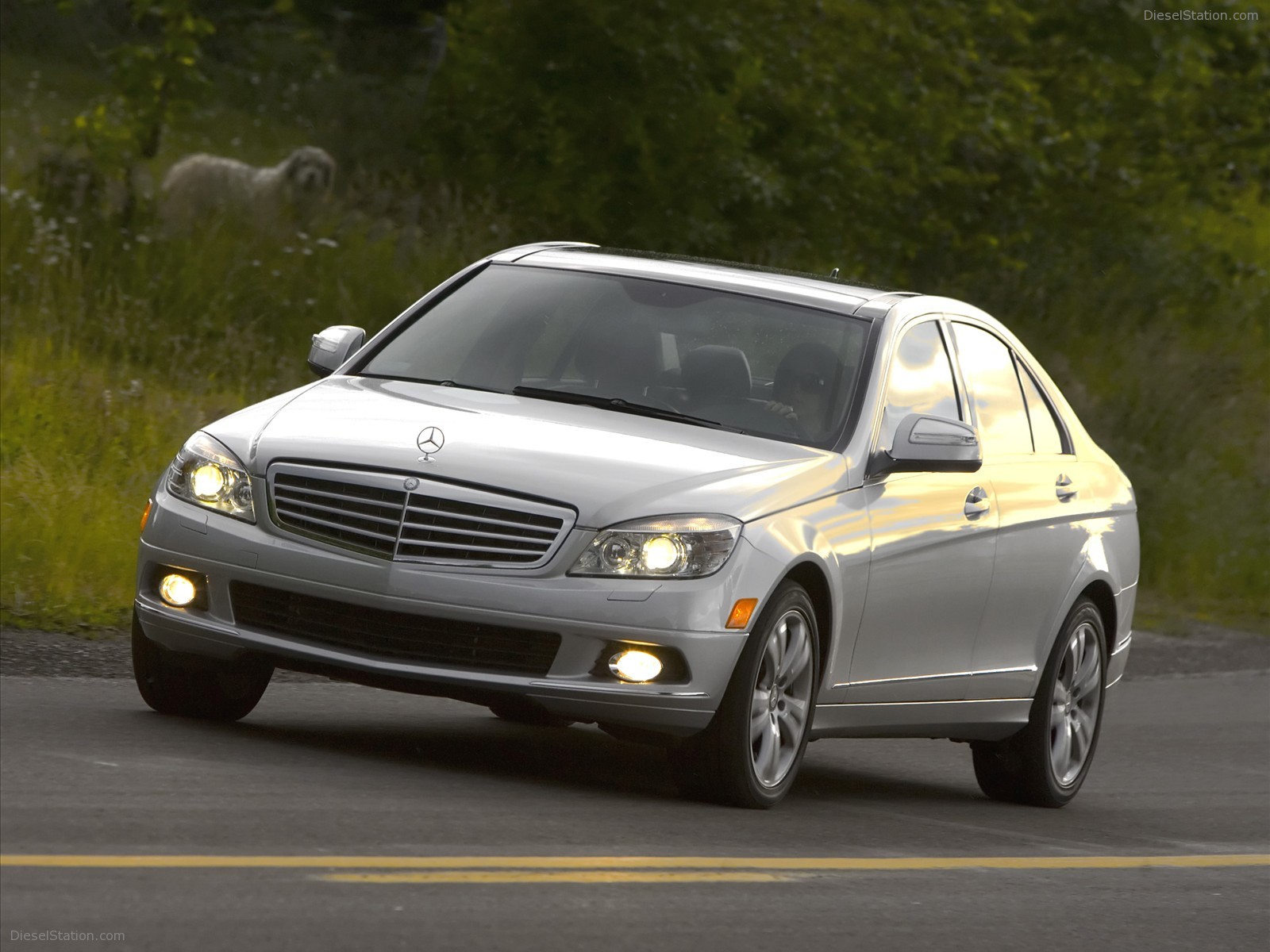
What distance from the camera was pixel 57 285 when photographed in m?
16.1

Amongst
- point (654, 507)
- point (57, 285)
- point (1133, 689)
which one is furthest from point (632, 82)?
point (654, 507)

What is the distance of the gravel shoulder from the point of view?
917cm

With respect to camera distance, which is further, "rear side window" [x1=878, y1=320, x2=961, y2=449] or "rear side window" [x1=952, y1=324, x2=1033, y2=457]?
"rear side window" [x1=952, y1=324, x2=1033, y2=457]

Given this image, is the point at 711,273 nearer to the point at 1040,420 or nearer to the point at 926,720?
the point at 1040,420

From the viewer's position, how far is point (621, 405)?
7949 millimetres

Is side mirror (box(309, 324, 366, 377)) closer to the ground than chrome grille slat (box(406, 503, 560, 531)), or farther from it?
farther from it

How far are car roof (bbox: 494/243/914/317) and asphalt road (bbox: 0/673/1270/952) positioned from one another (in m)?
1.73

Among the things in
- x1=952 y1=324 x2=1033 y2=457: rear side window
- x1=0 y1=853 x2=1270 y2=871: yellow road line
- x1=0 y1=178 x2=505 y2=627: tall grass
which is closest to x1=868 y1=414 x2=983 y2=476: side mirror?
x1=952 y1=324 x2=1033 y2=457: rear side window

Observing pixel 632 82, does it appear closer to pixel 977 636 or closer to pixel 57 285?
pixel 57 285

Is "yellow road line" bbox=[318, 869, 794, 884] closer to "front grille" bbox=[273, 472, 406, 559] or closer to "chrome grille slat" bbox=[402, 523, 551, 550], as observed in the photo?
"chrome grille slat" bbox=[402, 523, 551, 550]

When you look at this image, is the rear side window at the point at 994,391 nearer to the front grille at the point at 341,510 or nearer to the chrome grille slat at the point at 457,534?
the chrome grille slat at the point at 457,534

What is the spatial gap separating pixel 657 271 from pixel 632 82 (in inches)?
380

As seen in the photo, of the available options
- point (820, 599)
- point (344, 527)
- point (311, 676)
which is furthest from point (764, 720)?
point (311, 676)

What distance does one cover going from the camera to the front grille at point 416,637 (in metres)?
6.97
